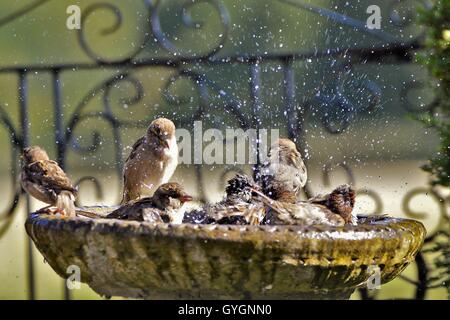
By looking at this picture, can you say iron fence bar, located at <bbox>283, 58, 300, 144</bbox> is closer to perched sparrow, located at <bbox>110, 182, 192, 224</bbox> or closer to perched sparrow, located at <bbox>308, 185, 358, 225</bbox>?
perched sparrow, located at <bbox>308, 185, 358, 225</bbox>

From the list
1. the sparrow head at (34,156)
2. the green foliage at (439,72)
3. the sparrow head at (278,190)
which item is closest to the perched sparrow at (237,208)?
the sparrow head at (278,190)

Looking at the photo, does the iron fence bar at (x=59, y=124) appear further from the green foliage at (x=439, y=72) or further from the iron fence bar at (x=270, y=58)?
the green foliage at (x=439, y=72)

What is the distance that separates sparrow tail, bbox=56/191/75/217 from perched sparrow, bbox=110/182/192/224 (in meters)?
0.20

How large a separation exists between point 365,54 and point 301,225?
58.3 inches

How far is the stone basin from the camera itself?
2068 mm

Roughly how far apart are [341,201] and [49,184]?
882 mm

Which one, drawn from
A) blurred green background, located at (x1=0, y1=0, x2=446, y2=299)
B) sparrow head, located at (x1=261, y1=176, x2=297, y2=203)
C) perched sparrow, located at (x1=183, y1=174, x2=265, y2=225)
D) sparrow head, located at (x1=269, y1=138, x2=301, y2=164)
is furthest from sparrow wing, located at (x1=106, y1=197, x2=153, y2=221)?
blurred green background, located at (x1=0, y1=0, x2=446, y2=299)

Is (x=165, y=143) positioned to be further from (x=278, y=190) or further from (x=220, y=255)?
(x=220, y=255)

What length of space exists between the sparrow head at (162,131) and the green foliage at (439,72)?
0.93m

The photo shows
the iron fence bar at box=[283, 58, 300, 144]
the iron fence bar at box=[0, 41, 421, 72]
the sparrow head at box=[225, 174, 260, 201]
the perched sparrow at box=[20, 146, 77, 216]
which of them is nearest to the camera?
the sparrow head at box=[225, 174, 260, 201]

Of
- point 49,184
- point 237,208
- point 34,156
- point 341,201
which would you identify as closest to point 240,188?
point 237,208

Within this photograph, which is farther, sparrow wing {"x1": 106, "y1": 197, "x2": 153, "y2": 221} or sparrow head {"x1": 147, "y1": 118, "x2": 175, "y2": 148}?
sparrow head {"x1": 147, "y1": 118, "x2": 175, "y2": 148}

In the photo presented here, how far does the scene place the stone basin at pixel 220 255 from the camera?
2068 millimetres
